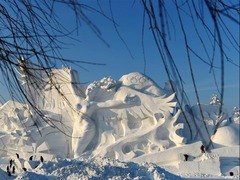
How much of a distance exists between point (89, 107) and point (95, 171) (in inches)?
141

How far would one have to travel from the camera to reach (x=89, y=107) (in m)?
6.93

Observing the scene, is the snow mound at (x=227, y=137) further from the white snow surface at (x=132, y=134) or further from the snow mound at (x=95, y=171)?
the snow mound at (x=95, y=171)

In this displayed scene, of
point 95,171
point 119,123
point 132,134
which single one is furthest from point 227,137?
point 95,171

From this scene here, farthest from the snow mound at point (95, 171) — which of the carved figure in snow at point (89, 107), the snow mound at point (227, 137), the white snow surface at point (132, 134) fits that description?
the snow mound at point (227, 137)

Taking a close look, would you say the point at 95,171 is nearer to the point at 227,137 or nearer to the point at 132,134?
the point at 132,134

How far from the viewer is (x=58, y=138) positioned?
7.44 m

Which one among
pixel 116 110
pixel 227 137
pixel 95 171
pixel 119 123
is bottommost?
pixel 95 171

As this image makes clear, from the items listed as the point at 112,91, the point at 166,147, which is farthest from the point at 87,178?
the point at 112,91

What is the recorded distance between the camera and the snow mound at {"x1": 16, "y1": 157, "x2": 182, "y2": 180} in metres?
3.33

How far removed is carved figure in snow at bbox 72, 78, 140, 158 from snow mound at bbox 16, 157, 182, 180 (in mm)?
3107

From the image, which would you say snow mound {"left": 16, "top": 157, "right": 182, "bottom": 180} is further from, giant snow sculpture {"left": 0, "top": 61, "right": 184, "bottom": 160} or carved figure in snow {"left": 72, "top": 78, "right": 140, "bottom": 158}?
carved figure in snow {"left": 72, "top": 78, "right": 140, "bottom": 158}

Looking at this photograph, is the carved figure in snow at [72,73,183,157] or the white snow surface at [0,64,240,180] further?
the carved figure in snow at [72,73,183,157]

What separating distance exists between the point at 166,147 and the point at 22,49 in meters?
5.89

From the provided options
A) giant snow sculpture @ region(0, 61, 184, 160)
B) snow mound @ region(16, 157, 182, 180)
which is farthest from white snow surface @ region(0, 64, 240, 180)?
snow mound @ region(16, 157, 182, 180)
